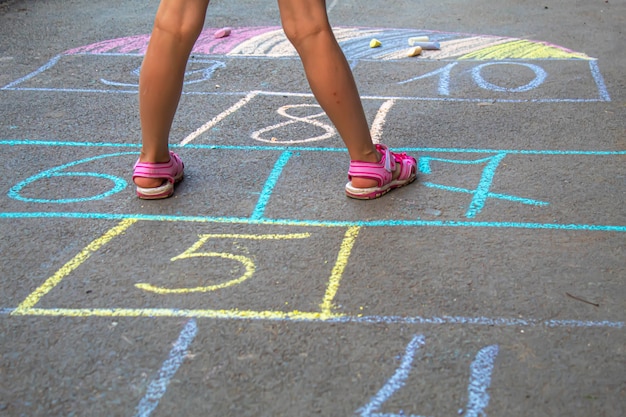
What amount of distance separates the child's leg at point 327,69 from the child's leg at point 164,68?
374 millimetres

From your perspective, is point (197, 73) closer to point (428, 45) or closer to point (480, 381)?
point (428, 45)

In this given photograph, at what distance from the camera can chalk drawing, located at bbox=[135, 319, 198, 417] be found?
6.63 feet

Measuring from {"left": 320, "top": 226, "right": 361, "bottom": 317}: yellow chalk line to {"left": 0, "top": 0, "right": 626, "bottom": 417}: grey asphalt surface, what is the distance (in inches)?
0.5

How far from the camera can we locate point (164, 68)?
10.6 ft

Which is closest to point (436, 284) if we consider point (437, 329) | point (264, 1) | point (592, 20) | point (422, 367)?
point (437, 329)

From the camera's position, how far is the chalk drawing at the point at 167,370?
6.63ft

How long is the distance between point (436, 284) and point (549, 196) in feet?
3.17

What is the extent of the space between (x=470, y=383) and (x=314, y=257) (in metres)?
0.88

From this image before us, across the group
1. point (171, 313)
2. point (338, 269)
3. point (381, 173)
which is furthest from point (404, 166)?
point (171, 313)

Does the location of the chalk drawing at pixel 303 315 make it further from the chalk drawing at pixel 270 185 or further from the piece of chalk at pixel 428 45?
the piece of chalk at pixel 428 45

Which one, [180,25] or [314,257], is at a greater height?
[180,25]

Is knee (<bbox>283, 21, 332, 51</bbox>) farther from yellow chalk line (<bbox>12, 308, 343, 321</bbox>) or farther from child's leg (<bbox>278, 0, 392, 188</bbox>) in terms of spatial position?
yellow chalk line (<bbox>12, 308, 343, 321</bbox>)

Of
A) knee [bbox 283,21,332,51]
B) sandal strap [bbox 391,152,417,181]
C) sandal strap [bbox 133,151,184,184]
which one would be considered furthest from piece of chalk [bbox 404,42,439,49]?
sandal strap [bbox 133,151,184,184]

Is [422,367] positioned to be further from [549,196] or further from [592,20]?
[592,20]
